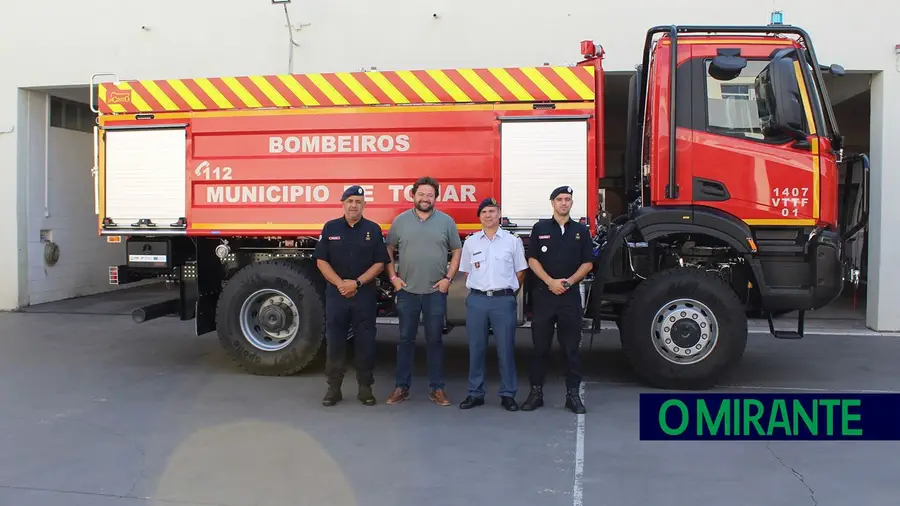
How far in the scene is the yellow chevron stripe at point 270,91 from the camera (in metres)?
6.83

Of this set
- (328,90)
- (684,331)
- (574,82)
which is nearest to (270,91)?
(328,90)

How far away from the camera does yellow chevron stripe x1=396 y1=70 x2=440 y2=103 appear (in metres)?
6.58


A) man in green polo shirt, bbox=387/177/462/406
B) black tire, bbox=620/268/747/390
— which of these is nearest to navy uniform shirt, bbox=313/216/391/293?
man in green polo shirt, bbox=387/177/462/406

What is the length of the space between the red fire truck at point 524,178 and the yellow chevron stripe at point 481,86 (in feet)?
0.04

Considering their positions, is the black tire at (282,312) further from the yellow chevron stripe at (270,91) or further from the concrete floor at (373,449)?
the yellow chevron stripe at (270,91)

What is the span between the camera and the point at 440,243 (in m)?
5.93

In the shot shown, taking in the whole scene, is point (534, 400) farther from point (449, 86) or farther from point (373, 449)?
point (449, 86)

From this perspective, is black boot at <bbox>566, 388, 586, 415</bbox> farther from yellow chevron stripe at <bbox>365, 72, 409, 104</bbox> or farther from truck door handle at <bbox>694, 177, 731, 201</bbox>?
yellow chevron stripe at <bbox>365, 72, 409, 104</bbox>

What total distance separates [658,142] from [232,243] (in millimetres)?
4172

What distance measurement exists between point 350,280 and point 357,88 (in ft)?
6.33

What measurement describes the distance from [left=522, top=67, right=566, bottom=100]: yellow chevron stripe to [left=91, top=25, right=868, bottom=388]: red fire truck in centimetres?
2

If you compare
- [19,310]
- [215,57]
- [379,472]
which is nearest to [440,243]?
[379,472]

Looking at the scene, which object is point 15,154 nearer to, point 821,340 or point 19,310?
point 19,310

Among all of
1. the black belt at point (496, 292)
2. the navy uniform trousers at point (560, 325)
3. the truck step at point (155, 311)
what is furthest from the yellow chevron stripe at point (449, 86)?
the truck step at point (155, 311)
